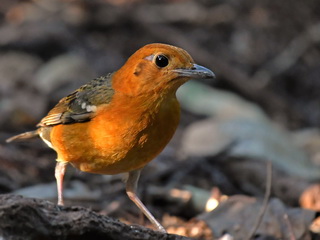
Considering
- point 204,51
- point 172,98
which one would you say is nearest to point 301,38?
point 204,51

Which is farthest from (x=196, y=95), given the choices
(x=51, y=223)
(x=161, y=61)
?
(x=51, y=223)

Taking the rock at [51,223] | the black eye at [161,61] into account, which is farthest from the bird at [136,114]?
the rock at [51,223]

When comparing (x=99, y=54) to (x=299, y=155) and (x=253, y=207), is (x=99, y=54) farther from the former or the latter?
(x=253, y=207)

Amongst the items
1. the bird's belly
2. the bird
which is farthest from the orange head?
the bird's belly

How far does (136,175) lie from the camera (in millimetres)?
5844

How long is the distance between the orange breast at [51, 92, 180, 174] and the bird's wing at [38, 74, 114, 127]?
0.36 feet

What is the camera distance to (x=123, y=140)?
16.8 ft

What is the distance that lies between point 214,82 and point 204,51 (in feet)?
1.71

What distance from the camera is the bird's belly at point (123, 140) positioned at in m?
5.12

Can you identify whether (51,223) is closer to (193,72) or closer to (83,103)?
(193,72)

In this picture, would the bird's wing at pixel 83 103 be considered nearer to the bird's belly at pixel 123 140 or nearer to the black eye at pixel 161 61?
the bird's belly at pixel 123 140

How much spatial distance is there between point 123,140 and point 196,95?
225 inches

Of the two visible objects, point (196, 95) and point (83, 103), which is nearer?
point (83, 103)

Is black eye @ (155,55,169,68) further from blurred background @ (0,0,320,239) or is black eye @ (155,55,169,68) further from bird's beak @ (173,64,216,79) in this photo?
blurred background @ (0,0,320,239)
